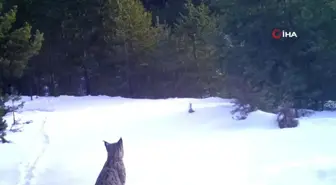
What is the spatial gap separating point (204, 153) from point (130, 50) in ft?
64.4

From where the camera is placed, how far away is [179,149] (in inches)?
494

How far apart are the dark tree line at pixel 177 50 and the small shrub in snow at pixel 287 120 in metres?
0.84

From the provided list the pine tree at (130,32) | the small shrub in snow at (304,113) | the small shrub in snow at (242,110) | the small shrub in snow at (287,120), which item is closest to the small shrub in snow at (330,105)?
the small shrub in snow at (304,113)

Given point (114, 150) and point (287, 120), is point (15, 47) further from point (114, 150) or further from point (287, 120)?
point (114, 150)

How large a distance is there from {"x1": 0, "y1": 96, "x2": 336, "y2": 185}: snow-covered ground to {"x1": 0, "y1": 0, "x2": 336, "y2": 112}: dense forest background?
1192mm

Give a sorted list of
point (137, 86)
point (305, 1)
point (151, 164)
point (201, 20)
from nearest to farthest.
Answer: point (151, 164) < point (305, 1) < point (201, 20) < point (137, 86)

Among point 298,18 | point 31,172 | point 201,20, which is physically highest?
point 201,20

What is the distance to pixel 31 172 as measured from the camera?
11734 mm

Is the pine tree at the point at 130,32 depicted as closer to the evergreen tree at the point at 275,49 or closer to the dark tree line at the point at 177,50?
the dark tree line at the point at 177,50

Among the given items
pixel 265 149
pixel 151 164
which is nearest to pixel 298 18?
pixel 265 149

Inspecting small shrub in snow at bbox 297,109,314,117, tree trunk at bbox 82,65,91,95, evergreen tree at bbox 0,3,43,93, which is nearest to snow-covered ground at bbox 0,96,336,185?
small shrub in snow at bbox 297,109,314,117

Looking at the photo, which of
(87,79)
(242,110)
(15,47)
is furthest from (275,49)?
(87,79)

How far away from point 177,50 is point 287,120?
17.1 m

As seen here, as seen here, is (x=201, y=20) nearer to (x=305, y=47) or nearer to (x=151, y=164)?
(x=305, y=47)
